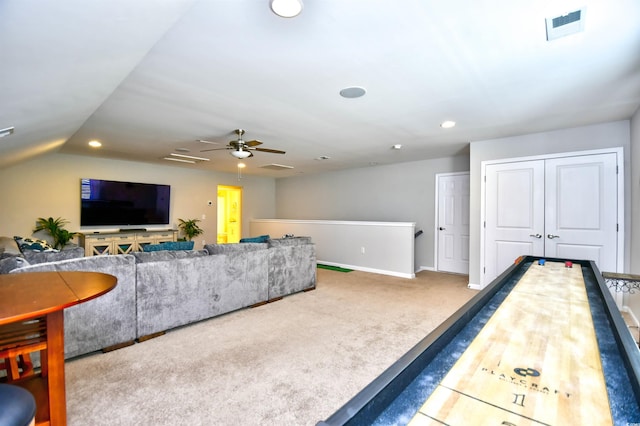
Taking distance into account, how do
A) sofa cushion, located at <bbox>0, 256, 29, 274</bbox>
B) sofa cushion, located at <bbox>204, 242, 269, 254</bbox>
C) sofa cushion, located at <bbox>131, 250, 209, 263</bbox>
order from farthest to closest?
sofa cushion, located at <bbox>204, 242, 269, 254</bbox>, sofa cushion, located at <bbox>131, 250, 209, 263</bbox>, sofa cushion, located at <bbox>0, 256, 29, 274</bbox>

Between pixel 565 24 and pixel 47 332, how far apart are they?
3.30 metres

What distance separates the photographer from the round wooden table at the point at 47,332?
1.31 m

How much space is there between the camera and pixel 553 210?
4113 mm

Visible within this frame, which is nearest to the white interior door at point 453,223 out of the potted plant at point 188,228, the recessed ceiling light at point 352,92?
the recessed ceiling light at point 352,92

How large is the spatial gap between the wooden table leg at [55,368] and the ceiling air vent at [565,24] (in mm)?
3146

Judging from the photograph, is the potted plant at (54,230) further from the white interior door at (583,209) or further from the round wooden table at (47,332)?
the white interior door at (583,209)

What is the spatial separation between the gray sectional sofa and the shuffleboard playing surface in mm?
2799

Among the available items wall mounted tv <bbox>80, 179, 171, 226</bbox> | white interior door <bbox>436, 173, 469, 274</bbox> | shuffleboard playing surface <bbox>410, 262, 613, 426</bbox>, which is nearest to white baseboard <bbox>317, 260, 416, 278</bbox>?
white interior door <bbox>436, 173, 469, 274</bbox>

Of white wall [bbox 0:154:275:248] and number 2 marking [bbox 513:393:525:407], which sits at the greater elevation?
white wall [bbox 0:154:275:248]

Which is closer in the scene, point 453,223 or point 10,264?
point 10,264

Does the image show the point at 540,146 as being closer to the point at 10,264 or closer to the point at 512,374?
the point at 512,374

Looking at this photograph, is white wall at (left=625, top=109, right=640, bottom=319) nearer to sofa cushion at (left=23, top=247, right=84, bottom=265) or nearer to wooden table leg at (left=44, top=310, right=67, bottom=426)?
wooden table leg at (left=44, top=310, right=67, bottom=426)

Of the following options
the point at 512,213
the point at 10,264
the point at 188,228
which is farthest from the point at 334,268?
the point at 10,264

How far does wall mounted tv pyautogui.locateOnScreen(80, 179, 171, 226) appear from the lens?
237 inches
